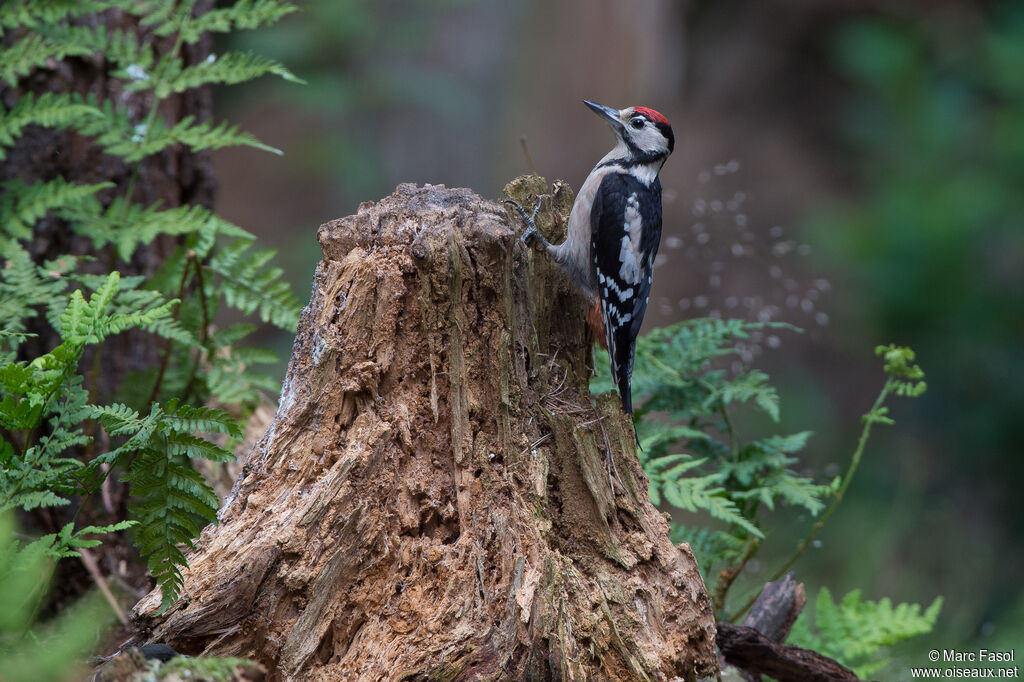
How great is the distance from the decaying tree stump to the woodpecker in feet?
1.67

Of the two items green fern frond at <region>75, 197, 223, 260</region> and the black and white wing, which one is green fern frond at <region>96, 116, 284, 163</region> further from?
the black and white wing

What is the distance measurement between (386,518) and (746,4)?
31.8ft

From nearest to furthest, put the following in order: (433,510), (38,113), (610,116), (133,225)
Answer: (433,510), (38,113), (133,225), (610,116)

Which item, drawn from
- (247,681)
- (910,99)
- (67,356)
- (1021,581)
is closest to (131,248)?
(67,356)

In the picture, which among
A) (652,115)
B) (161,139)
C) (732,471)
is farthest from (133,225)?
(732,471)

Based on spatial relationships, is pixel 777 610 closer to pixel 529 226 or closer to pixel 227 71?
pixel 529 226

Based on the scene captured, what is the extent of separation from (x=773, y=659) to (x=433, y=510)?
1.11 meters

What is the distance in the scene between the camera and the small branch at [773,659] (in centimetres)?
247

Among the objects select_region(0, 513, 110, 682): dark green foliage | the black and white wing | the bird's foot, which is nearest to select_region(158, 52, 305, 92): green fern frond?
the bird's foot

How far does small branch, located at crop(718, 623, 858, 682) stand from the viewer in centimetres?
247

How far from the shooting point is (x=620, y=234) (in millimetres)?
3549

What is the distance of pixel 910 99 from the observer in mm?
7629

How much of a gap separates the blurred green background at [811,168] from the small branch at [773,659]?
2.02 metres

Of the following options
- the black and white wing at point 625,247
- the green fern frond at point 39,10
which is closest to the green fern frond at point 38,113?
the green fern frond at point 39,10
